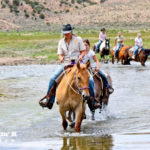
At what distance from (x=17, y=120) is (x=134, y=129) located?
3270 millimetres

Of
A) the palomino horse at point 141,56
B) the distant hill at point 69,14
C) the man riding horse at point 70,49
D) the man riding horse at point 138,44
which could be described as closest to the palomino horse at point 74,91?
the man riding horse at point 70,49

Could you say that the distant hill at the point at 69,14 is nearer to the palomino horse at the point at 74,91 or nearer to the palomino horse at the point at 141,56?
the palomino horse at the point at 141,56

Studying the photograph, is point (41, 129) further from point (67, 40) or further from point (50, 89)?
point (67, 40)

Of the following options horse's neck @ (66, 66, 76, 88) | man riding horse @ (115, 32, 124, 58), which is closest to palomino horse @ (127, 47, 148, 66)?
man riding horse @ (115, 32, 124, 58)

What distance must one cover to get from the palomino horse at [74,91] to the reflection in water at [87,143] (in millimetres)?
542

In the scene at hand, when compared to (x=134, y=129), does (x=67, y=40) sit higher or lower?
higher

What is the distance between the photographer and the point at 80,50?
10547 millimetres

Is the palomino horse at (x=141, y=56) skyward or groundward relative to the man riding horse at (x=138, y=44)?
groundward

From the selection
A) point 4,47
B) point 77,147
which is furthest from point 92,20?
point 77,147

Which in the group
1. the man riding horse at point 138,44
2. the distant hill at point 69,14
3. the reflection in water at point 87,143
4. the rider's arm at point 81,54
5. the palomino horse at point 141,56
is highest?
the rider's arm at point 81,54

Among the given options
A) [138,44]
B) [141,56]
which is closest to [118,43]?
[138,44]

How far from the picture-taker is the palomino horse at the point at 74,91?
940 centimetres

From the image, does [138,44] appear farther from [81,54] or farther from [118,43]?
[81,54]

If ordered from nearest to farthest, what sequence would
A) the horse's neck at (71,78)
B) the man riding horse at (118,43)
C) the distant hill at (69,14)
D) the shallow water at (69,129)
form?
the shallow water at (69,129) < the horse's neck at (71,78) < the man riding horse at (118,43) < the distant hill at (69,14)
